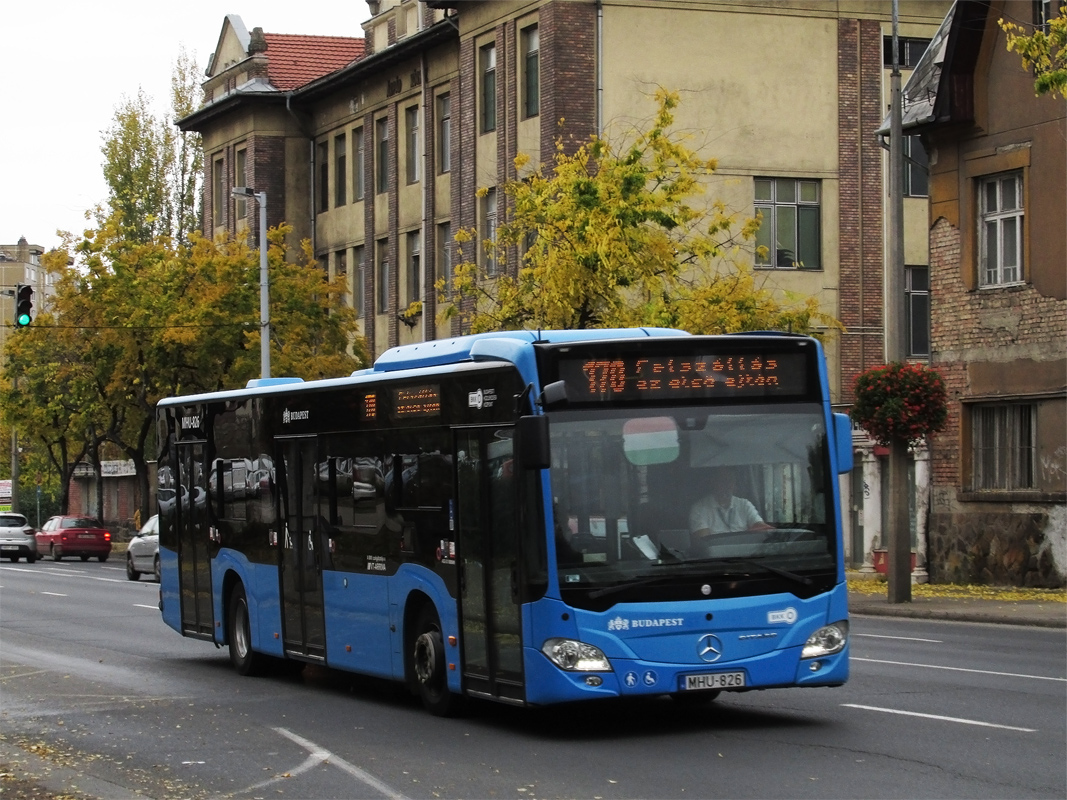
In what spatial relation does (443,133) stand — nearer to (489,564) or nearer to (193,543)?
Answer: (193,543)

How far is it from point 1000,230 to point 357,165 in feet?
86.8

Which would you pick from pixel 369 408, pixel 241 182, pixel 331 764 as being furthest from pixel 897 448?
pixel 241 182

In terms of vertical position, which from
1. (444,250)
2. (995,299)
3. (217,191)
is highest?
(217,191)

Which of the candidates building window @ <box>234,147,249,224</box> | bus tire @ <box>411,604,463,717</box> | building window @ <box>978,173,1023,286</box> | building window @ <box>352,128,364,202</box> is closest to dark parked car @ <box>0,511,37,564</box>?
building window @ <box>234,147,249,224</box>

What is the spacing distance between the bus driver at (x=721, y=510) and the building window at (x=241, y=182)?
47528 mm

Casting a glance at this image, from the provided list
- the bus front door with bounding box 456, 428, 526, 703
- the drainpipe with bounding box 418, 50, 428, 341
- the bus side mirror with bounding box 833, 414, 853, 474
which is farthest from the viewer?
the drainpipe with bounding box 418, 50, 428, 341

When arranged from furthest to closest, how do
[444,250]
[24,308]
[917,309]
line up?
[444,250], [917,309], [24,308]

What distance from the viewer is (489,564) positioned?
42.0 feet

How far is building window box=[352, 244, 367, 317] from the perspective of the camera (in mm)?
53594

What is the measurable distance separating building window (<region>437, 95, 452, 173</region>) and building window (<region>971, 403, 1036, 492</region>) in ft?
64.7

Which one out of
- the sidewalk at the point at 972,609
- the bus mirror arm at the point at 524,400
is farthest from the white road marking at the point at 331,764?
the sidewalk at the point at 972,609

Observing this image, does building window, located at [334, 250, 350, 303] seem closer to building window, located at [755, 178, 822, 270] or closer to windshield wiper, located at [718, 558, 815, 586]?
building window, located at [755, 178, 822, 270]

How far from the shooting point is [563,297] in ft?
107

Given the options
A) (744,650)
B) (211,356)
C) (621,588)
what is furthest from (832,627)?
(211,356)
